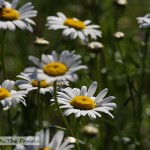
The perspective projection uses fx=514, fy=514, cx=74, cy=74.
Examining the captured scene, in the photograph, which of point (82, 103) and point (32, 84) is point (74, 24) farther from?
point (82, 103)

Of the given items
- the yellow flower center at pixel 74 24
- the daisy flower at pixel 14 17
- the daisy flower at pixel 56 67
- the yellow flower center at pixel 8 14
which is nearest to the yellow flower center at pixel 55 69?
the daisy flower at pixel 56 67

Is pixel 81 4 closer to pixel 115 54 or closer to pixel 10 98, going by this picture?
pixel 115 54

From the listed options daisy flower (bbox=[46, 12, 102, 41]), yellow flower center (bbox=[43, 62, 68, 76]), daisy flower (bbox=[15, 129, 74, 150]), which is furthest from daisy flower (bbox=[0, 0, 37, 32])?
daisy flower (bbox=[15, 129, 74, 150])

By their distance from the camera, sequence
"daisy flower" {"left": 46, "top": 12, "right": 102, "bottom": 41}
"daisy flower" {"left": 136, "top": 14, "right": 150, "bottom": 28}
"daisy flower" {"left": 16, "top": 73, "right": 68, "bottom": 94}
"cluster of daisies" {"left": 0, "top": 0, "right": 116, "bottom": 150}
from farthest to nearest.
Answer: "daisy flower" {"left": 46, "top": 12, "right": 102, "bottom": 41}
"daisy flower" {"left": 136, "top": 14, "right": 150, "bottom": 28}
"daisy flower" {"left": 16, "top": 73, "right": 68, "bottom": 94}
"cluster of daisies" {"left": 0, "top": 0, "right": 116, "bottom": 150}

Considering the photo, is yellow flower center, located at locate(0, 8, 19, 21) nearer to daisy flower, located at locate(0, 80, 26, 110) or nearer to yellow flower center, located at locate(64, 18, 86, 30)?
yellow flower center, located at locate(64, 18, 86, 30)

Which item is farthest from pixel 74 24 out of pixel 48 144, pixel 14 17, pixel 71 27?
pixel 48 144

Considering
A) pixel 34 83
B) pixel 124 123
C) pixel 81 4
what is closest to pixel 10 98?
pixel 34 83
